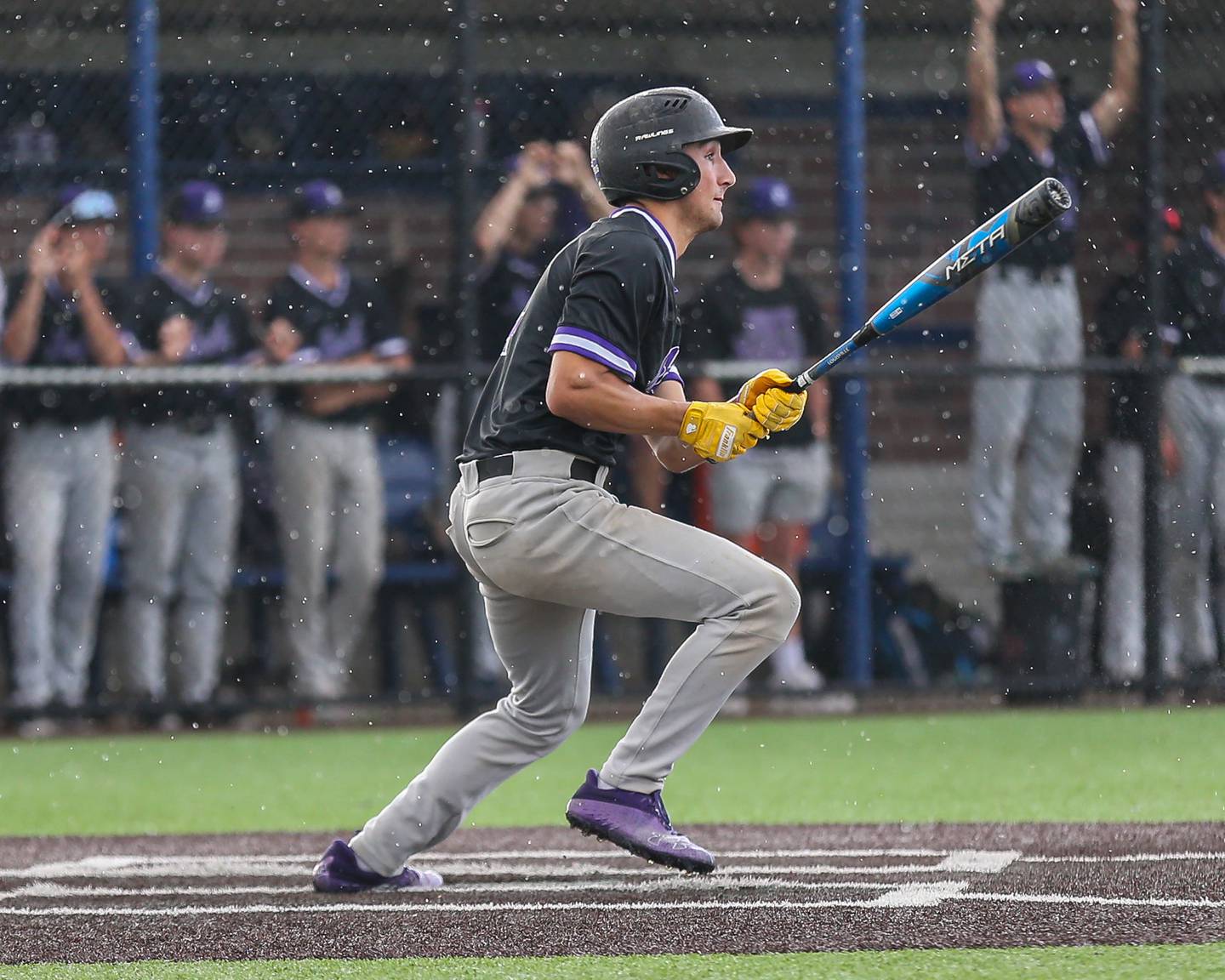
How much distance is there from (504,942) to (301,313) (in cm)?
554

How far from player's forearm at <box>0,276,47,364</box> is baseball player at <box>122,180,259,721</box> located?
1.30 feet

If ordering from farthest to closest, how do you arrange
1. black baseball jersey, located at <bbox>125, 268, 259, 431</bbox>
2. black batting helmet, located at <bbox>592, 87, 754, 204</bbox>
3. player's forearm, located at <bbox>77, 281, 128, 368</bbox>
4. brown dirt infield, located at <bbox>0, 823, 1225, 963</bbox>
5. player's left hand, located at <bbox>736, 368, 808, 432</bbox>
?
1. black baseball jersey, located at <bbox>125, 268, 259, 431</bbox>
2. player's forearm, located at <bbox>77, 281, 128, 368</bbox>
3. black batting helmet, located at <bbox>592, 87, 754, 204</bbox>
4. player's left hand, located at <bbox>736, 368, 808, 432</bbox>
5. brown dirt infield, located at <bbox>0, 823, 1225, 963</bbox>

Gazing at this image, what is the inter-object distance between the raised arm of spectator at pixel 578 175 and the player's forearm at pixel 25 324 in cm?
227

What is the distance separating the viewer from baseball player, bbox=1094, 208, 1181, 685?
9031mm

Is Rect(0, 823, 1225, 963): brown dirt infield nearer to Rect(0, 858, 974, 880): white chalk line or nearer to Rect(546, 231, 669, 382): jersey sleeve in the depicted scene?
Rect(0, 858, 974, 880): white chalk line

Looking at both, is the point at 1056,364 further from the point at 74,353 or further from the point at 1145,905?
the point at 1145,905

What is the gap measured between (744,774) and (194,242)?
11.4ft

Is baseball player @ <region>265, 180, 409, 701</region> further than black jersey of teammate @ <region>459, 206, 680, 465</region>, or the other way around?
baseball player @ <region>265, 180, 409, 701</region>

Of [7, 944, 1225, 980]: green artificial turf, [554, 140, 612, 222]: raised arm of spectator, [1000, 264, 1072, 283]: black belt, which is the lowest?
[7, 944, 1225, 980]: green artificial turf

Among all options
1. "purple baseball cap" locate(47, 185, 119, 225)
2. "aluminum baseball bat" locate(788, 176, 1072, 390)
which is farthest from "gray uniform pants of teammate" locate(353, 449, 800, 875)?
"purple baseball cap" locate(47, 185, 119, 225)

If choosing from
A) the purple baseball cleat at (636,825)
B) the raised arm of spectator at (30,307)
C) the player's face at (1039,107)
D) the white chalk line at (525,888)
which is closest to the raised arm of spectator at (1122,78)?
the player's face at (1039,107)

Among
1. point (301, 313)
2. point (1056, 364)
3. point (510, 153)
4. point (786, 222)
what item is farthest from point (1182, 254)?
point (301, 313)

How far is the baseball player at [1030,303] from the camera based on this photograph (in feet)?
29.1

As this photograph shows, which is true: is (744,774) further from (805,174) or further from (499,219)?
(805,174)
